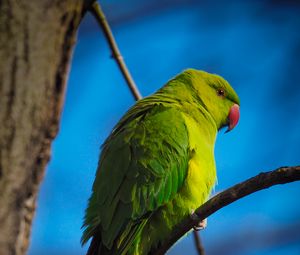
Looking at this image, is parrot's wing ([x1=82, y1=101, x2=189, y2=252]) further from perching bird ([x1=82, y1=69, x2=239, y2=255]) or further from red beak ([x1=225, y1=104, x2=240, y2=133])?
red beak ([x1=225, y1=104, x2=240, y2=133])

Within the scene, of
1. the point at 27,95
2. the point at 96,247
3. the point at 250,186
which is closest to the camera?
the point at 27,95

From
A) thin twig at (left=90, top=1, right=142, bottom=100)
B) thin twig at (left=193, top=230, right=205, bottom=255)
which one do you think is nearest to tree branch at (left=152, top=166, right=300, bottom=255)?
thin twig at (left=193, top=230, right=205, bottom=255)

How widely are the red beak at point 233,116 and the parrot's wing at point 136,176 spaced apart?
984 millimetres

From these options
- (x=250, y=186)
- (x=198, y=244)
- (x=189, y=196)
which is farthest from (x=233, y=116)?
(x=250, y=186)

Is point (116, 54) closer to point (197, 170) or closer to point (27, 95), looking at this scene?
point (197, 170)

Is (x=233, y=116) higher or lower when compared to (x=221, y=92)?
lower

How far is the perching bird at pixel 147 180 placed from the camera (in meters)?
2.59

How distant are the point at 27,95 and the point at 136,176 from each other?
1.24m

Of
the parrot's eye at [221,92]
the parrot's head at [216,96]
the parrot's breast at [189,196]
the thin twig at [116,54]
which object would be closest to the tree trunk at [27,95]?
the thin twig at [116,54]

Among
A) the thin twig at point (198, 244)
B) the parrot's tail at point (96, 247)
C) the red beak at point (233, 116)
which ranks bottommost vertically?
the thin twig at point (198, 244)

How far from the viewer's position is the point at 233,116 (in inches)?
150

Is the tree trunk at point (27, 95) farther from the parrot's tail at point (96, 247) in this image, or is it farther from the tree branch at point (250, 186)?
the parrot's tail at point (96, 247)

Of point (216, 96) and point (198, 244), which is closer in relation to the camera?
point (198, 244)

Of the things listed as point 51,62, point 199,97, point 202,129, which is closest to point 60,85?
point 51,62
